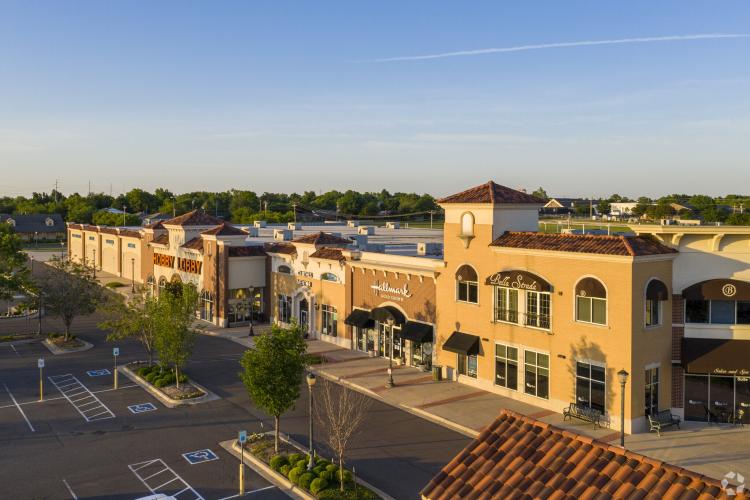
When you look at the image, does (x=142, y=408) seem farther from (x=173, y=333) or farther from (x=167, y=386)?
(x=173, y=333)

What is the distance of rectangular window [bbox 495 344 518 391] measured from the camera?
111ft

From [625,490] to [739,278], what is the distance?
74.0 ft

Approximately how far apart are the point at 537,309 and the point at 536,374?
10.8ft

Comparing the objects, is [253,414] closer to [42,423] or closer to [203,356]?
[42,423]

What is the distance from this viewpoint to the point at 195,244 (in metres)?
59.4

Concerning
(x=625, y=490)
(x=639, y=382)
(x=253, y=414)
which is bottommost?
(x=253, y=414)

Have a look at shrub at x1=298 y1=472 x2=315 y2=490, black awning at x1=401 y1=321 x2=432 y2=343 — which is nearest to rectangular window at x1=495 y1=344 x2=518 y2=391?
black awning at x1=401 y1=321 x2=432 y2=343

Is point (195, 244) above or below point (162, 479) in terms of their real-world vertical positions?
above

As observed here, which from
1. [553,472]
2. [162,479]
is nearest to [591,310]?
[162,479]

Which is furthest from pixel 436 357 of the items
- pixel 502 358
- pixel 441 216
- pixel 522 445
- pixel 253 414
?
pixel 441 216

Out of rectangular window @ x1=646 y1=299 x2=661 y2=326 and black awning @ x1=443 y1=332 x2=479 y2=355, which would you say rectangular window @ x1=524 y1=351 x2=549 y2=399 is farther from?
rectangular window @ x1=646 y1=299 x2=661 y2=326

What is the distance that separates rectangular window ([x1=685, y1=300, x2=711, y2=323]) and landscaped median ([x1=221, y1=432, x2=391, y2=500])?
1716 centimetres

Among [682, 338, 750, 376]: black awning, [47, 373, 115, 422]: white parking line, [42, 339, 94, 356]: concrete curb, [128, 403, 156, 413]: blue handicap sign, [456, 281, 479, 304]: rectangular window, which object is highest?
[456, 281, 479, 304]: rectangular window

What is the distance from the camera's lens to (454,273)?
121 feet
